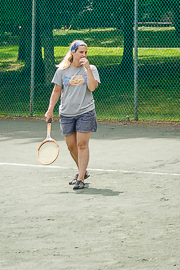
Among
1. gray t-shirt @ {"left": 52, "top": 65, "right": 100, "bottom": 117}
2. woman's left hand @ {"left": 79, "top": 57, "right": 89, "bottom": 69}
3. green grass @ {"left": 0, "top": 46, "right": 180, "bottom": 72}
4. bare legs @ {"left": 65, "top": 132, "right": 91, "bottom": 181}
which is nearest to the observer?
woman's left hand @ {"left": 79, "top": 57, "right": 89, "bottom": 69}

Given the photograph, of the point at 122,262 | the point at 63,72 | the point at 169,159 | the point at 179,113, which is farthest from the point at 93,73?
the point at 179,113

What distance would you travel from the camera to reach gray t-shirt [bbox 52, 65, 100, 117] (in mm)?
7547

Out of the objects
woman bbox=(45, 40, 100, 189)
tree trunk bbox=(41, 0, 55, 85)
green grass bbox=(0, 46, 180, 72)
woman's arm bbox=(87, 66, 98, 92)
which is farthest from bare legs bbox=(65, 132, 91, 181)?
green grass bbox=(0, 46, 180, 72)

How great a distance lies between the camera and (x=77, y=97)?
24.9 feet

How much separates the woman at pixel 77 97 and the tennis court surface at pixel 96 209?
55 centimetres

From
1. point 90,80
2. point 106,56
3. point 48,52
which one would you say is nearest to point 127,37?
point 106,56

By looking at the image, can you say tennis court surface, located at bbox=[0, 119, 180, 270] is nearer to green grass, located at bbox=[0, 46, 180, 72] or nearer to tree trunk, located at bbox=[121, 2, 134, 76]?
tree trunk, located at bbox=[121, 2, 134, 76]

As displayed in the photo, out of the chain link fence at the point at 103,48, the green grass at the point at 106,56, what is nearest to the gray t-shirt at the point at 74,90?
the chain link fence at the point at 103,48

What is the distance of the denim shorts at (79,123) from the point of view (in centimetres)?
761

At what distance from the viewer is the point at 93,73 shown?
7465mm

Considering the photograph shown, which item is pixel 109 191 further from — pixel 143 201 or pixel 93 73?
pixel 93 73

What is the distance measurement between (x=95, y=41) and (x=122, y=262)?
54.0ft

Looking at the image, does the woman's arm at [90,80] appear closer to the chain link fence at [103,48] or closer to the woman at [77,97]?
the woman at [77,97]

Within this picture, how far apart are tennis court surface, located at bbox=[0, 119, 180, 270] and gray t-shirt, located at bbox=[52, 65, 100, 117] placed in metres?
0.97
